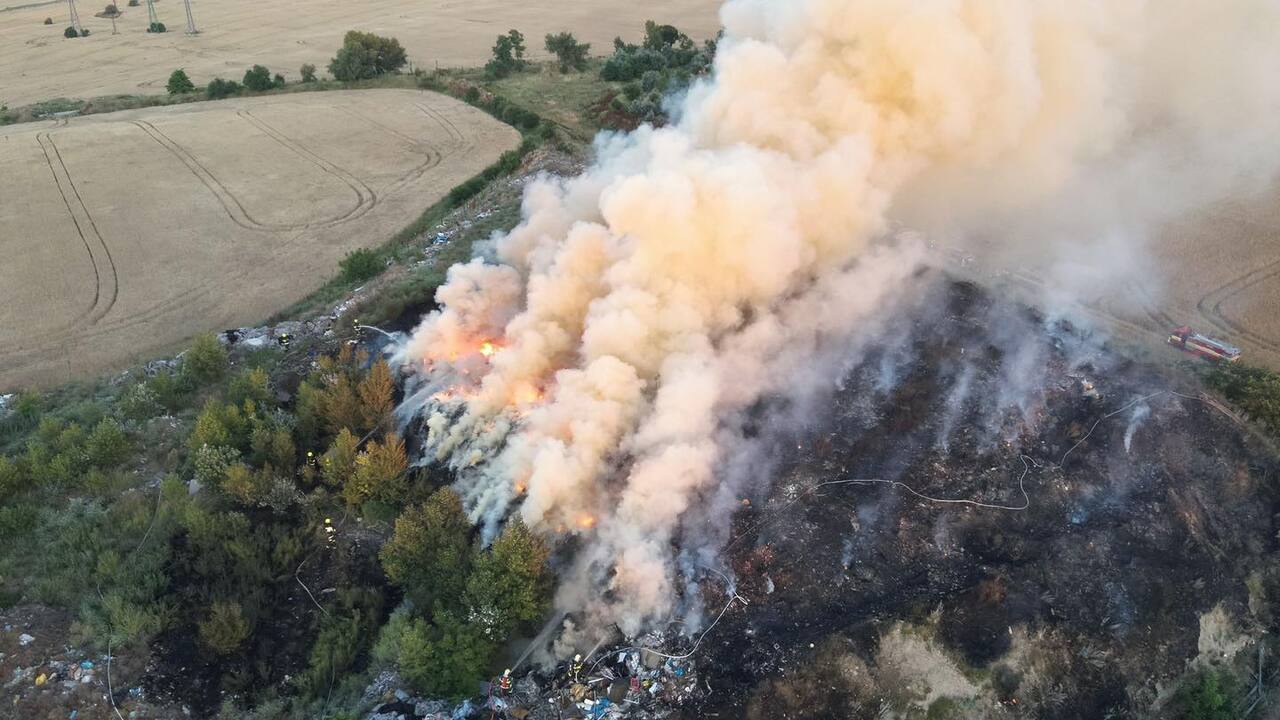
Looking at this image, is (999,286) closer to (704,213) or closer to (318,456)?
(704,213)

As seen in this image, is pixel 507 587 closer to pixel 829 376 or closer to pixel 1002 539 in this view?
pixel 829 376

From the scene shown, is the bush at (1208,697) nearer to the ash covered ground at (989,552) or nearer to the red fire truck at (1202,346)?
the ash covered ground at (989,552)

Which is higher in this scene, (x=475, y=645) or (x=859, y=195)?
(x=859, y=195)

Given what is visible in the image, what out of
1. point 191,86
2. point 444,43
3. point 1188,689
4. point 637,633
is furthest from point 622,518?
point 444,43

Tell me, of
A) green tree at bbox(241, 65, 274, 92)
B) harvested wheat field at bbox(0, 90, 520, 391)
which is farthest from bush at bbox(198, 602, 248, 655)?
green tree at bbox(241, 65, 274, 92)

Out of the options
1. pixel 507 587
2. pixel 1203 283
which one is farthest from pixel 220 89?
pixel 1203 283

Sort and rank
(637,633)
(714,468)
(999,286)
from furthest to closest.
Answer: (999,286) < (714,468) < (637,633)
